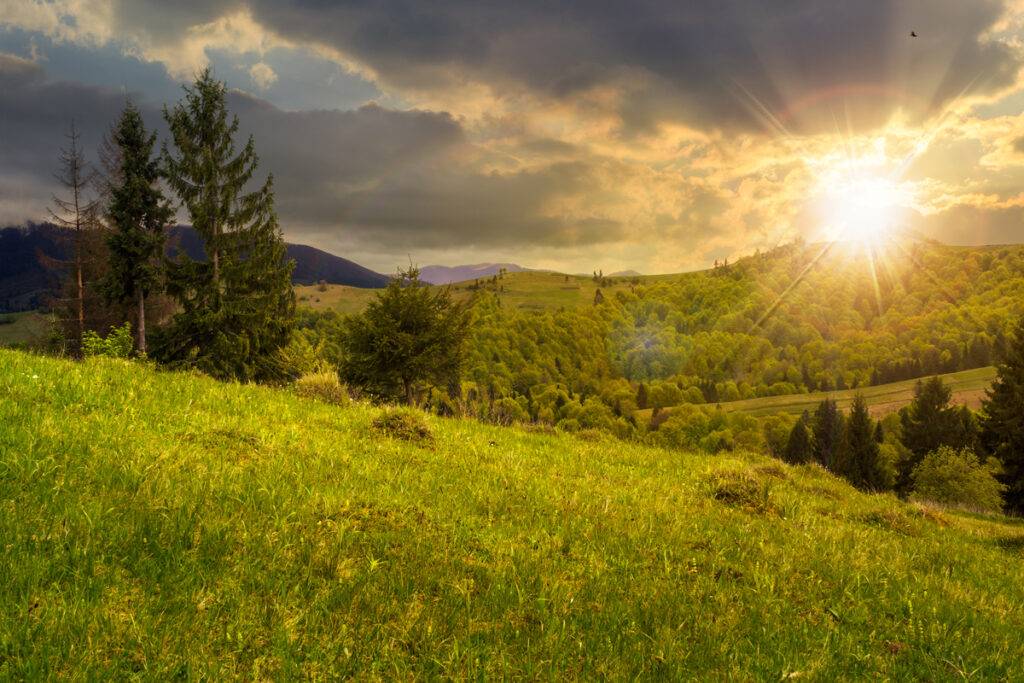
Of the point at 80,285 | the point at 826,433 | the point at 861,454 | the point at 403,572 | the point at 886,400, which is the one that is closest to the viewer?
the point at 403,572

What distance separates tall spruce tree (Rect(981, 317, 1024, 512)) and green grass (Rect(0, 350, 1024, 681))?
189 feet

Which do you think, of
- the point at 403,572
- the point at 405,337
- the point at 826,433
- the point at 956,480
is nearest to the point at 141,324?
the point at 405,337

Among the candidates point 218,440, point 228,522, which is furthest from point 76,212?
point 228,522

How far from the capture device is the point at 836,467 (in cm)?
9519

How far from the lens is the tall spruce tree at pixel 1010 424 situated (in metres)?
47.7

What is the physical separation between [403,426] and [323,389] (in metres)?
5.12

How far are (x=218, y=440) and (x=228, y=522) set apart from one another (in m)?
2.79

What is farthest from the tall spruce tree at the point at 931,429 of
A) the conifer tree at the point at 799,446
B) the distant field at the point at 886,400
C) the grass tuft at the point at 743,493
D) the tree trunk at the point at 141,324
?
the tree trunk at the point at 141,324

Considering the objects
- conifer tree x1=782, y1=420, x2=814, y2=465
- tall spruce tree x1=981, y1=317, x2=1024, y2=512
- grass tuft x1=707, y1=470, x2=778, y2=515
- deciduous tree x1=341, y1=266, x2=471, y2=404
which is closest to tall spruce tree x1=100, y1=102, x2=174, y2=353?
deciduous tree x1=341, y1=266, x2=471, y2=404

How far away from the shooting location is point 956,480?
2734 inches

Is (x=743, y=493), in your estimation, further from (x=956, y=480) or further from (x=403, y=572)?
(x=956, y=480)

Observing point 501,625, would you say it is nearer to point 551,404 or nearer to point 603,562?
point 603,562

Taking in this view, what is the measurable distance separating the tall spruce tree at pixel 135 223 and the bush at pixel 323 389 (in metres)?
31.1

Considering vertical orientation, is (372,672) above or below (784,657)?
above
